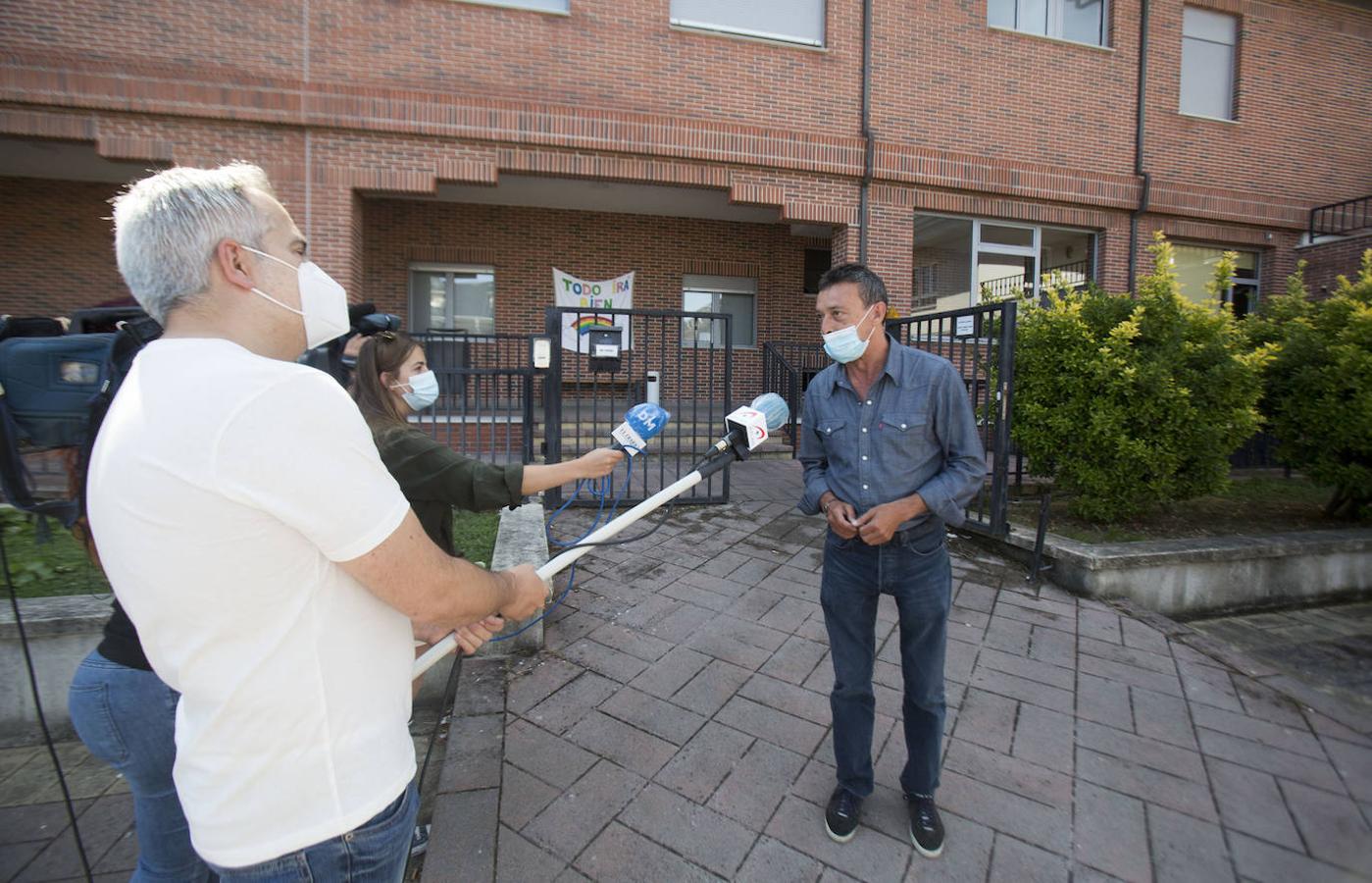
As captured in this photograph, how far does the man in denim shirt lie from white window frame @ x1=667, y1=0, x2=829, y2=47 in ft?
28.8

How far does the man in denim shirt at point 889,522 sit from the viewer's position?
2.21 meters

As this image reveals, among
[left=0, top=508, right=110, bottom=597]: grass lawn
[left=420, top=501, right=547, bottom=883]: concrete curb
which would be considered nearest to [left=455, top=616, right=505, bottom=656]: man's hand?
[left=420, top=501, right=547, bottom=883]: concrete curb

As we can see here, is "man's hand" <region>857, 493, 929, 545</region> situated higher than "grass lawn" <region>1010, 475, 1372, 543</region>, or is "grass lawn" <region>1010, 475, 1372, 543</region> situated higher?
"man's hand" <region>857, 493, 929, 545</region>

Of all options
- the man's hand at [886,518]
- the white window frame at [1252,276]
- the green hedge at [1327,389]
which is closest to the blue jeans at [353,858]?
the man's hand at [886,518]

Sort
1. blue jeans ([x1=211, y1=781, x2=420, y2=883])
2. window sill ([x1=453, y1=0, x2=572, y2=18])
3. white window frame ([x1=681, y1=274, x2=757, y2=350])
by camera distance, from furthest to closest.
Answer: white window frame ([x1=681, y1=274, x2=757, y2=350]) → window sill ([x1=453, y1=0, x2=572, y2=18]) → blue jeans ([x1=211, y1=781, x2=420, y2=883])

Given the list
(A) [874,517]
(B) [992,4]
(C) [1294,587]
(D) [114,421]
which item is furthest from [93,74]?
(C) [1294,587]

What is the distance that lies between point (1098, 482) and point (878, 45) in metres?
7.97

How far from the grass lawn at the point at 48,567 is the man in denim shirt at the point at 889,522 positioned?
3867 mm

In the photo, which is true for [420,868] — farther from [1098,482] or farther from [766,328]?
[766,328]

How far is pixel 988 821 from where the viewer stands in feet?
7.55

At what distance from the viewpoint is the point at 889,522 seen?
2121 millimetres

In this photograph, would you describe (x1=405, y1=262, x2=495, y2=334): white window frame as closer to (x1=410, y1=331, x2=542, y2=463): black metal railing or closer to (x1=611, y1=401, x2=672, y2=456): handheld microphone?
(x1=410, y1=331, x2=542, y2=463): black metal railing

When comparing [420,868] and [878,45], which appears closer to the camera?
[420,868]

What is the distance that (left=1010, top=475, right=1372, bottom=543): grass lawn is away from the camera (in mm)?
5273
